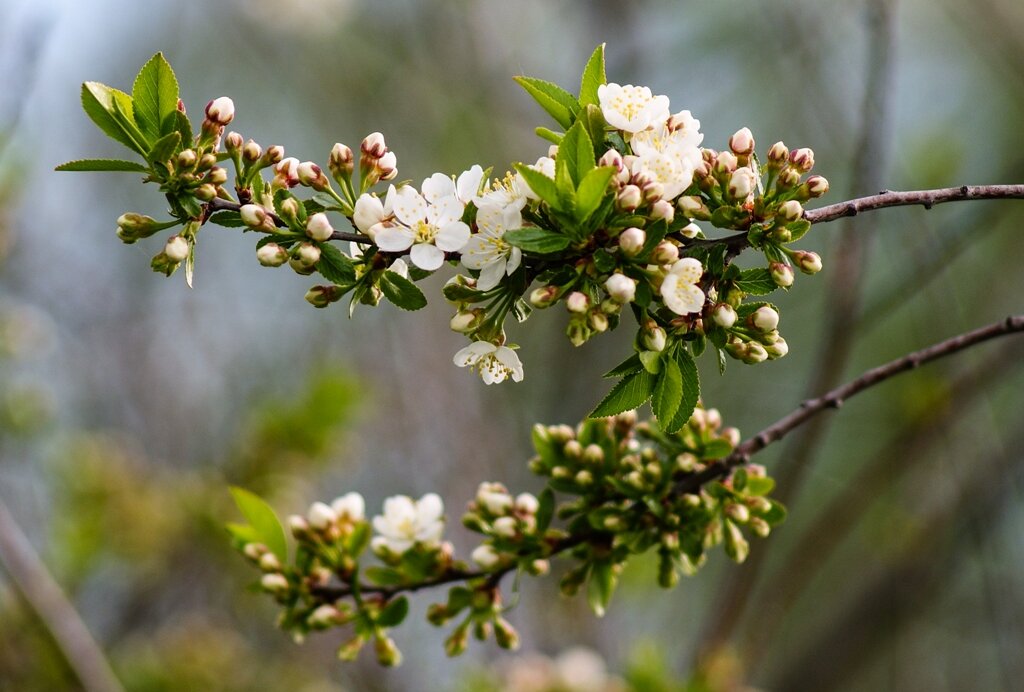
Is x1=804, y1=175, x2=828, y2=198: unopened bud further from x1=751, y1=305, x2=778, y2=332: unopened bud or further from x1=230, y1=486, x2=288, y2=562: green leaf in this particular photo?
x1=230, y1=486, x2=288, y2=562: green leaf

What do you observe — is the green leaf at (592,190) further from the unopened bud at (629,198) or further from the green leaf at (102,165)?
the green leaf at (102,165)

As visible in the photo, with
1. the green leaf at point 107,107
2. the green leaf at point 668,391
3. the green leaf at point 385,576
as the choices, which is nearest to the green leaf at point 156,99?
the green leaf at point 107,107

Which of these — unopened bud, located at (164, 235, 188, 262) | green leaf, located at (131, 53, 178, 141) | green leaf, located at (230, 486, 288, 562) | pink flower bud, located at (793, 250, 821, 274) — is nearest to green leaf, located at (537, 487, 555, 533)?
green leaf, located at (230, 486, 288, 562)

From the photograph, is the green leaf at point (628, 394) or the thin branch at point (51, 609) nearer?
the green leaf at point (628, 394)

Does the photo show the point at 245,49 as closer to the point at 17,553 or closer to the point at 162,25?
the point at 162,25

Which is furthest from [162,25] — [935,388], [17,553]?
[935,388]

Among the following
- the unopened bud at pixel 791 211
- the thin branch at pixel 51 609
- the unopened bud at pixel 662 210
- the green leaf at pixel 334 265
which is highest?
the unopened bud at pixel 791 211
